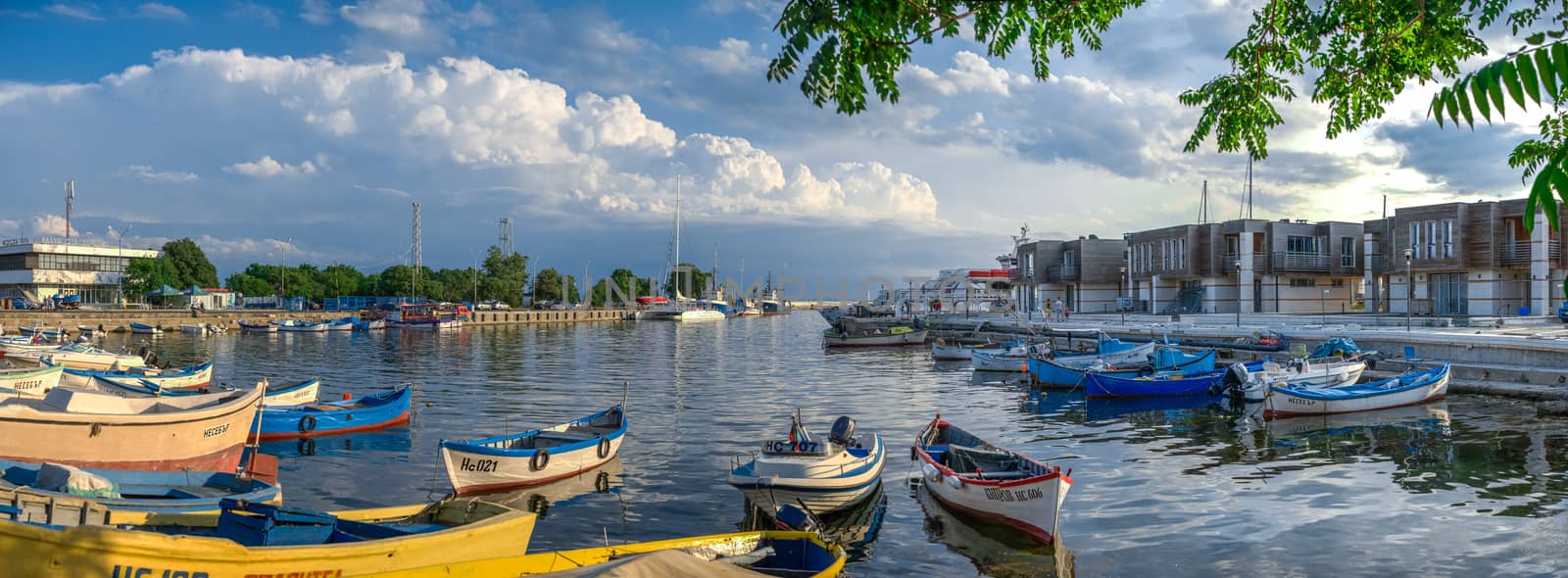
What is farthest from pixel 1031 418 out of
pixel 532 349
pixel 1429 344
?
pixel 532 349

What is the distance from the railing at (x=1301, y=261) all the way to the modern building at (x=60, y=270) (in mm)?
127633

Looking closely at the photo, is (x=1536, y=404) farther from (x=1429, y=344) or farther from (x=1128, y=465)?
(x=1128, y=465)

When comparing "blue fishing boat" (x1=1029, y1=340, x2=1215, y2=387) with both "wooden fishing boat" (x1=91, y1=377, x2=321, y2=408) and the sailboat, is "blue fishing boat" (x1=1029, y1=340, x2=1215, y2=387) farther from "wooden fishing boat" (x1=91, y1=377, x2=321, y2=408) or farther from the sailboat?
the sailboat

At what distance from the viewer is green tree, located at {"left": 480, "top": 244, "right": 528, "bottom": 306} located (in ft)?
515

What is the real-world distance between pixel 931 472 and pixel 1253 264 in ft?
184

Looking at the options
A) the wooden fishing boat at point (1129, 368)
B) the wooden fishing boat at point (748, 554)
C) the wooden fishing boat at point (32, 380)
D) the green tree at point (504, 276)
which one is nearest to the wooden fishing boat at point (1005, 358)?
the wooden fishing boat at point (1129, 368)

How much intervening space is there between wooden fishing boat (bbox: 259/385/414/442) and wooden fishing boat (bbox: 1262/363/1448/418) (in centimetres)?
2833

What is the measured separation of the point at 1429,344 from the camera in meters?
38.5

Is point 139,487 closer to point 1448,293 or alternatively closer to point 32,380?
point 32,380

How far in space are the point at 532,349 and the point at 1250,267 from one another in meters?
54.2

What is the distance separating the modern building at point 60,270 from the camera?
110 metres

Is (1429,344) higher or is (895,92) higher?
(895,92)

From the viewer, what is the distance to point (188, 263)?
118750 millimetres

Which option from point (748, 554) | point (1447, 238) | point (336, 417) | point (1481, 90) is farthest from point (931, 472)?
point (1447, 238)
